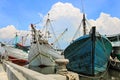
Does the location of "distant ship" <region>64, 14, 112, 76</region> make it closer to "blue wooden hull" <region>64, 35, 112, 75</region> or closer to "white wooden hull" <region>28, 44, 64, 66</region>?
"blue wooden hull" <region>64, 35, 112, 75</region>

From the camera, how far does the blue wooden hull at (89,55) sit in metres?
21.4

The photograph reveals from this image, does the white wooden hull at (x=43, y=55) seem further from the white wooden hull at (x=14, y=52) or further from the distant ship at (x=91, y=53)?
the white wooden hull at (x=14, y=52)

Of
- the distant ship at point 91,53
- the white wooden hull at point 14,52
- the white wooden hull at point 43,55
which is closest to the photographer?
A: the distant ship at point 91,53

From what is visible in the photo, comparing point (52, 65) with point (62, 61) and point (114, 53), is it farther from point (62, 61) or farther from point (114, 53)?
point (62, 61)

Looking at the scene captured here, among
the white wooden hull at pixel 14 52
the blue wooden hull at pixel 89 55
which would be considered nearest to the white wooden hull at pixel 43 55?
the blue wooden hull at pixel 89 55

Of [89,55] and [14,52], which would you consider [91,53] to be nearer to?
[89,55]

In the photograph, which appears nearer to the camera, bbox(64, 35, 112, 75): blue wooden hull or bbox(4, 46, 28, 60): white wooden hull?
bbox(64, 35, 112, 75): blue wooden hull

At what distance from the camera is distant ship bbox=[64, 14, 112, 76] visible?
69.7 ft

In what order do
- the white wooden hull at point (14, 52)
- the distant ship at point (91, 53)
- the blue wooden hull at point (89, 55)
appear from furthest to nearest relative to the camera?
the white wooden hull at point (14, 52) < the blue wooden hull at point (89, 55) < the distant ship at point (91, 53)

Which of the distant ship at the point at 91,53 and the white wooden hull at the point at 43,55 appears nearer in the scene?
the distant ship at the point at 91,53

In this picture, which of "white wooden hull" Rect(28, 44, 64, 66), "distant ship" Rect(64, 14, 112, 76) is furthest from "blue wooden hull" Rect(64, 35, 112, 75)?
"white wooden hull" Rect(28, 44, 64, 66)

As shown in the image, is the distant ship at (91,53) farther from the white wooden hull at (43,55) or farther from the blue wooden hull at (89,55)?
the white wooden hull at (43,55)

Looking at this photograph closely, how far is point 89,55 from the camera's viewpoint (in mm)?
21547

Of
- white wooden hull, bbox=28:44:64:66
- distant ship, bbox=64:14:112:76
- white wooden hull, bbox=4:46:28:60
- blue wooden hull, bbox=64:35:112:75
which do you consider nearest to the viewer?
distant ship, bbox=64:14:112:76
